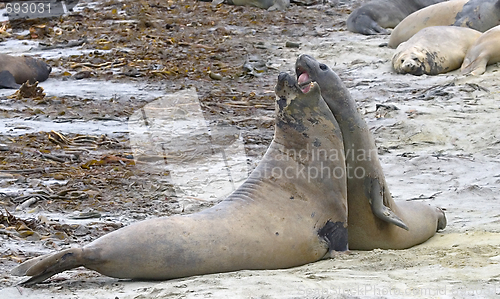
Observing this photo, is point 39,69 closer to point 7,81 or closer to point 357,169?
point 7,81

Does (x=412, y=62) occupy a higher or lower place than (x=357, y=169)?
lower

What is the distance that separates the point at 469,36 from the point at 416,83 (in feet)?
4.44

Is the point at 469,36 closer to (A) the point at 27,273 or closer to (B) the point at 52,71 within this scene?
(B) the point at 52,71

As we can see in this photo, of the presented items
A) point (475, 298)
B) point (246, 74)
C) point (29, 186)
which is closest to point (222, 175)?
point (29, 186)

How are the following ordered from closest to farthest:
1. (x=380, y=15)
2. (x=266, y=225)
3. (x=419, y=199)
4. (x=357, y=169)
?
(x=266, y=225)
(x=357, y=169)
(x=419, y=199)
(x=380, y=15)

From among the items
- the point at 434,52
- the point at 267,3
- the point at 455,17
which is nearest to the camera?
the point at 434,52

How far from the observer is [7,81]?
29.9 feet

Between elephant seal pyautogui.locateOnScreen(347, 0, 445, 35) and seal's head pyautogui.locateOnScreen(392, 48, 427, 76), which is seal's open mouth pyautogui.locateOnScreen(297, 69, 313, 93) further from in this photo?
elephant seal pyautogui.locateOnScreen(347, 0, 445, 35)

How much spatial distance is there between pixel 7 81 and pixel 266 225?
6.39 metres

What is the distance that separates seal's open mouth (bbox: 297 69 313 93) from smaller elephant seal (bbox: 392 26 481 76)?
17.0ft

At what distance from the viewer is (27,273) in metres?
3.25

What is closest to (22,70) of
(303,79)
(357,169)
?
(303,79)

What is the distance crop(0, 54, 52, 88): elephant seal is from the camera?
9.39m

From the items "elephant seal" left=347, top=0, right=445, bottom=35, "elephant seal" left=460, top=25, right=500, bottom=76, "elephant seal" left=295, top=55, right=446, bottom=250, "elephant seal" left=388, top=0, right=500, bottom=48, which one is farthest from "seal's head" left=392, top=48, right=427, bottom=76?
"elephant seal" left=295, top=55, right=446, bottom=250
